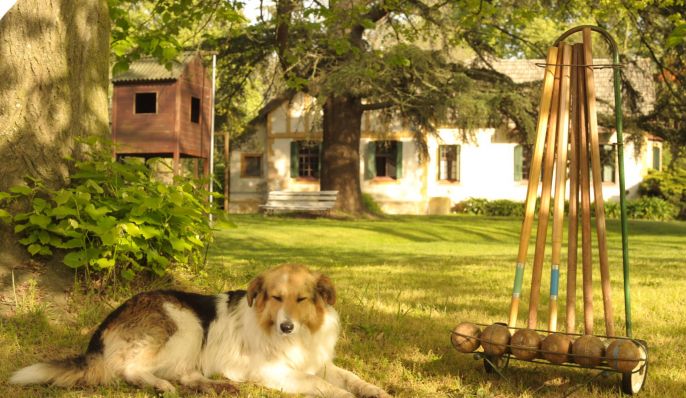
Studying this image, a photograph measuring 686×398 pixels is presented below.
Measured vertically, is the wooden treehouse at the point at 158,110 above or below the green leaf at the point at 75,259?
above

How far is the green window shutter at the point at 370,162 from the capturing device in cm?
3306

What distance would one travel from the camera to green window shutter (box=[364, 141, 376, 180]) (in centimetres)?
3306

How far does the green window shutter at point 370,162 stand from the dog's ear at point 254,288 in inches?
1133

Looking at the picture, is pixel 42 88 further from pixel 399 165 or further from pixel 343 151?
pixel 399 165

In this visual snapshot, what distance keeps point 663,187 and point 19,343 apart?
2989cm

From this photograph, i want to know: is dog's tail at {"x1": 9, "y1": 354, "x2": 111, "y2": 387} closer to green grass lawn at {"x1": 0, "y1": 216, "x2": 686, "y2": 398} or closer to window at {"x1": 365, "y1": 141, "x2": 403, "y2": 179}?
green grass lawn at {"x1": 0, "y1": 216, "x2": 686, "y2": 398}

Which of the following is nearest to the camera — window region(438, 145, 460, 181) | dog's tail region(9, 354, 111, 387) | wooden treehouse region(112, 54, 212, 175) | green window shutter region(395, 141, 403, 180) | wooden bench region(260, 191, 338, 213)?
dog's tail region(9, 354, 111, 387)

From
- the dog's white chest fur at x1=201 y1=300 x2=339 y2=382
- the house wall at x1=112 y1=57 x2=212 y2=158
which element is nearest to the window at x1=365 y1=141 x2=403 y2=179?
the house wall at x1=112 y1=57 x2=212 y2=158

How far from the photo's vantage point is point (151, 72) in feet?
77.3

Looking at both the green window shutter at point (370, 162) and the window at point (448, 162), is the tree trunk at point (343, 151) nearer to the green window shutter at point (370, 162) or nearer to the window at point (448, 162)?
the green window shutter at point (370, 162)

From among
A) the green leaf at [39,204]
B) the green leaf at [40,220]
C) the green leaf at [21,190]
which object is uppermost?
the green leaf at [21,190]

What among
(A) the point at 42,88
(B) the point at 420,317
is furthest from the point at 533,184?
(A) the point at 42,88

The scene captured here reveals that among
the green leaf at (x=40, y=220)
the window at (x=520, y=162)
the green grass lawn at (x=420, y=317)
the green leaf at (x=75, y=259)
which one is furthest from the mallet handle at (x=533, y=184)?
the window at (x=520, y=162)

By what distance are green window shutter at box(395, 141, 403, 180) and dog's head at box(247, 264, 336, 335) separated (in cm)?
2874
